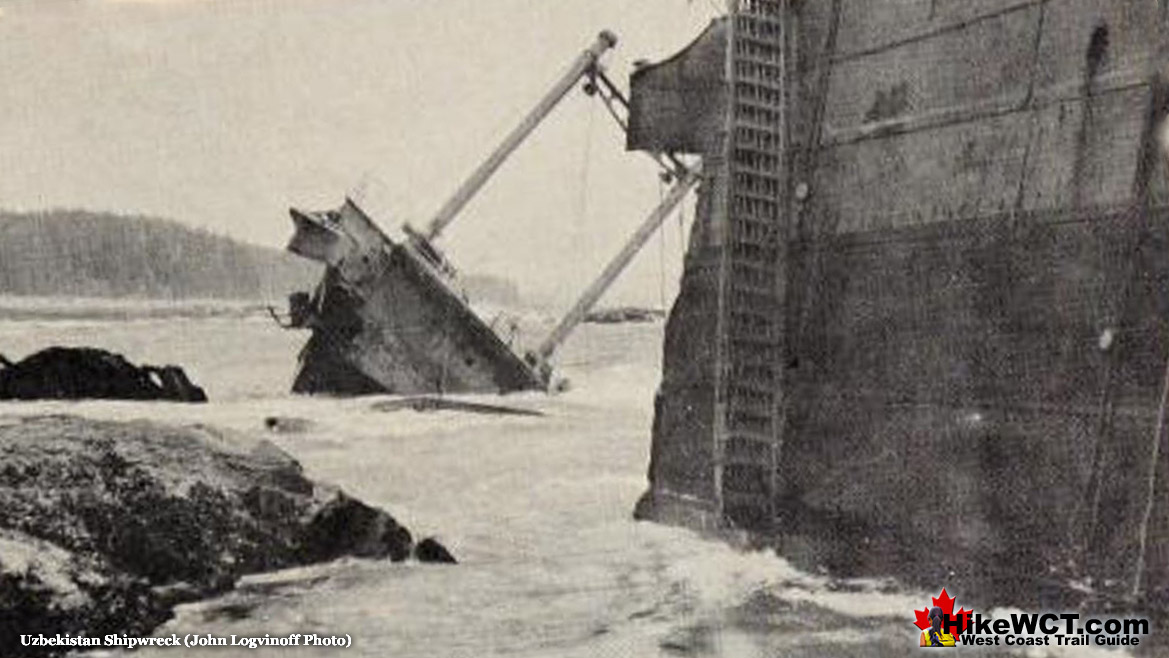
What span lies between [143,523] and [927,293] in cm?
564

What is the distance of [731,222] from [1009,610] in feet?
13.7

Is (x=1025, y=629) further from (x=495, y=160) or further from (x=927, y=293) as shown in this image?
(x=495, y=160)

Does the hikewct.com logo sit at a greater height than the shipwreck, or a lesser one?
lesser

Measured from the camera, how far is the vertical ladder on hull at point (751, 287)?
1066 cm

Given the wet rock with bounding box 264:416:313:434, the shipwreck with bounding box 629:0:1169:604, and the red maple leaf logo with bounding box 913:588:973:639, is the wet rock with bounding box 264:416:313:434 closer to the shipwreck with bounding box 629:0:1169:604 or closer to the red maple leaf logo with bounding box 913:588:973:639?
the shipwreck with bounding box 629:0:1169:604

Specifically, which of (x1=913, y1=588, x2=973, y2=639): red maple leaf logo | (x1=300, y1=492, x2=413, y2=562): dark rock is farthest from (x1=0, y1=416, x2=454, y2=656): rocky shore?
(x1=913, y1=588, x2=973, y2=639): red maple leaf logo

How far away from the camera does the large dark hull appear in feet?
81.8

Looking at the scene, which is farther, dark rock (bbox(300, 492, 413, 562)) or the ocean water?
dark rock (bbox(300, 492, 413, 562))

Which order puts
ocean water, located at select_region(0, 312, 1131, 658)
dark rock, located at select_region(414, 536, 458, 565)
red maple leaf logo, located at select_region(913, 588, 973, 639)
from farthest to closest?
dark rock, located at select_region(414, 536, 458, 565)
red maple leaf logo, located at select_region(913, 588, 973, 639)
ocean water, located at select_region(0, 312, 1131, 658)

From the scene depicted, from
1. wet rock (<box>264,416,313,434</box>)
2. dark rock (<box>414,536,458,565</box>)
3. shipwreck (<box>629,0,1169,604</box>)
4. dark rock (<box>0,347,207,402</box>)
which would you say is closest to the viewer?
shipwreck (<box>629,0,1169,604</box>)

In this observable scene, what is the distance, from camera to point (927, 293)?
9055 mm

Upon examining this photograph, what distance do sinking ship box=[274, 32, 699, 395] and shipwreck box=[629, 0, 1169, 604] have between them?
1302cm

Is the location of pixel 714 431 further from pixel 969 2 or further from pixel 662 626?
pixel 969 2

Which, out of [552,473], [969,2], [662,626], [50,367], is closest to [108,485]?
[662,626]
